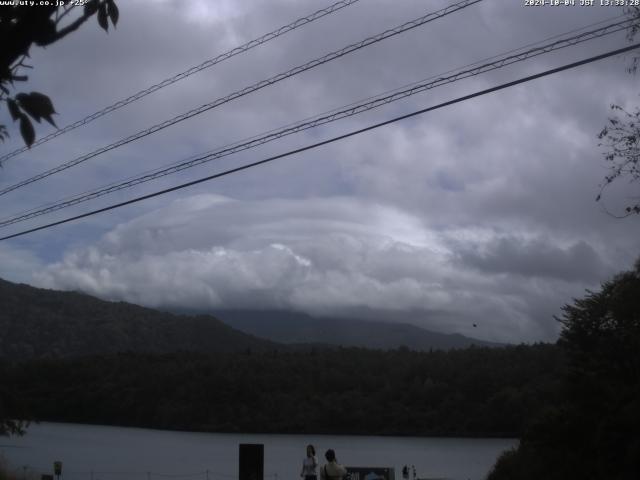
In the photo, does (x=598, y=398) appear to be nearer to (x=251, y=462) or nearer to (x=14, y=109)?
(x=251, y=462)

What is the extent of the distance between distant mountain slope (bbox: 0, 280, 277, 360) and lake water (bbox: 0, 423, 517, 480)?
6.96 metres

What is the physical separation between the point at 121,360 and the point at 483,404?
33.6 m

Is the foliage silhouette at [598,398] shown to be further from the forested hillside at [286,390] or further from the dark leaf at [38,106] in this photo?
the forested hillside at [286,390]

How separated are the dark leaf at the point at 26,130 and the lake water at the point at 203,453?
3459 centimetres

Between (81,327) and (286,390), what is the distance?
68.6 ft

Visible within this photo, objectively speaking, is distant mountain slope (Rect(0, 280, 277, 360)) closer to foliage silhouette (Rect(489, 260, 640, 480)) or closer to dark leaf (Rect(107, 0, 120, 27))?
foliage silhouette (Rect(489, 260, 640, 480))

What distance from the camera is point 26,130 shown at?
4.24m

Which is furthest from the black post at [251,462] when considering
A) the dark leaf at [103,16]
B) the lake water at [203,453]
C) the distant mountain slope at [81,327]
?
the distant mountain slope at [81,327]

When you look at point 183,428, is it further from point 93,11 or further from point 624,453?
point 93,11

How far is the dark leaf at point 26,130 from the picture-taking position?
13.9ft

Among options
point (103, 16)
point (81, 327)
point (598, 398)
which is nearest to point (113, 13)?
point (103, 16)

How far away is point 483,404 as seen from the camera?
53094 millimetres

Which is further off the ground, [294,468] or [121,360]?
[121,360]

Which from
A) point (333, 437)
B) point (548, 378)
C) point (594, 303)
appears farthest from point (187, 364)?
point (594, 303)
